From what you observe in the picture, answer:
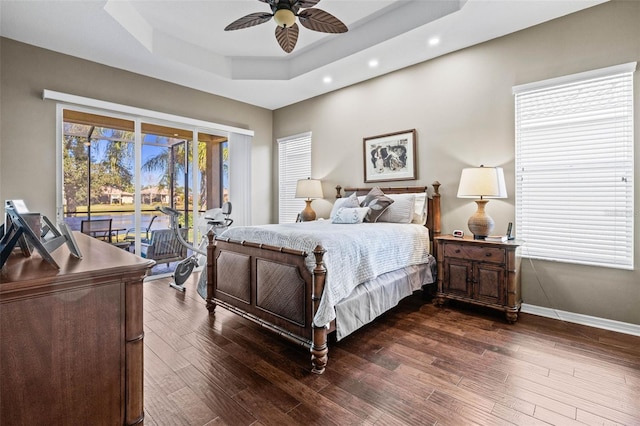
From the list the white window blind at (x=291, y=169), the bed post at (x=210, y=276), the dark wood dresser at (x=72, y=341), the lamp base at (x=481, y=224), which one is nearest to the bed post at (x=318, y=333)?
the dark wood dresser at (x=72, y=341)

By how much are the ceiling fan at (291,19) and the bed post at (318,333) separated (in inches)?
69.0

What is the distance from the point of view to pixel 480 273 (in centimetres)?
303

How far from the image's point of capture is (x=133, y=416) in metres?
1.17

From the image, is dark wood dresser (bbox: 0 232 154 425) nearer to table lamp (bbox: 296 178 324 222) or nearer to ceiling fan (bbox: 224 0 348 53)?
ceiling fan (bbox: 224 0 348 53)

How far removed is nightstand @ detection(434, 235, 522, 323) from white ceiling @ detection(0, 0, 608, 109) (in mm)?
2199

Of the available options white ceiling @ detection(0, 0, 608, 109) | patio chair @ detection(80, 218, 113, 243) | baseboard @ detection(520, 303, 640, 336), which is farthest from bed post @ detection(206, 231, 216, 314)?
baseboard @ detection(520, 303, 640, 336)

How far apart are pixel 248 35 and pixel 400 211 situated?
9.30ft

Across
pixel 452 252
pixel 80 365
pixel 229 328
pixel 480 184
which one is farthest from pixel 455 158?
pixel 80 365

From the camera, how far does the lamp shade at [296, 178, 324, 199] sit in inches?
188

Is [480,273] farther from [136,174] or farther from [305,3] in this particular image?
[136,174]

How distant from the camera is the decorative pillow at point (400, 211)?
356 cm

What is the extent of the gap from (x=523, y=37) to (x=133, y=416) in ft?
14.2

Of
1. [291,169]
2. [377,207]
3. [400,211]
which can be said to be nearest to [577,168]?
[400,211]

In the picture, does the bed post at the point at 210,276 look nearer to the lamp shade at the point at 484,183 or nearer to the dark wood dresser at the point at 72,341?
the dark wood dresser at the point at 72,341
